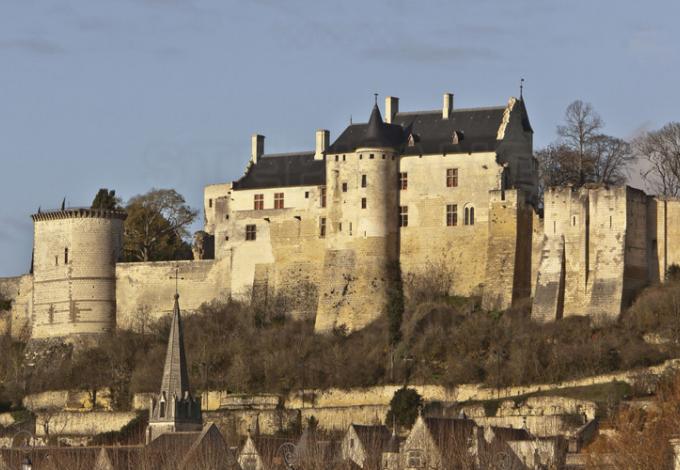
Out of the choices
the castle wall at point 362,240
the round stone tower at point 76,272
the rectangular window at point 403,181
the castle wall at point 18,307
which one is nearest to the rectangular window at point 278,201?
the castle wall at point 362,240

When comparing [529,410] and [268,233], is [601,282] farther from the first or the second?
[268,233]

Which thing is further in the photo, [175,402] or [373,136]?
[373,136]

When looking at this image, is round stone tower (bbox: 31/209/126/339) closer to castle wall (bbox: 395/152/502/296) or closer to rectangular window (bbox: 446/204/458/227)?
castle wall (bbox: 395/152/502/296)

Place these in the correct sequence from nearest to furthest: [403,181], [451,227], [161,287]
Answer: [451,227] < [403,181] < [161,287]

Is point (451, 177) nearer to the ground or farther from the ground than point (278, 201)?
farther from the ground

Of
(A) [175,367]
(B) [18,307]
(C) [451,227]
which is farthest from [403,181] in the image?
(B) [18,307]

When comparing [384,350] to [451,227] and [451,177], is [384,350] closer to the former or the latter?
[451,227]

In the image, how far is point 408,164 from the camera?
73.2 meters

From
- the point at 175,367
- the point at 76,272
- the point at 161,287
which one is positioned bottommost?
the point at 175,367

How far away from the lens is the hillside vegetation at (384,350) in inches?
2660

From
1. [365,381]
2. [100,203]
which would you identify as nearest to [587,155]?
[365,381]

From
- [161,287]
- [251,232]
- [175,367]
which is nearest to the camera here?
[175,367]

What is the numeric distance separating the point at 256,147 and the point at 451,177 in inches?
348

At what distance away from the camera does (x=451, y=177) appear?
72500 millimetres
